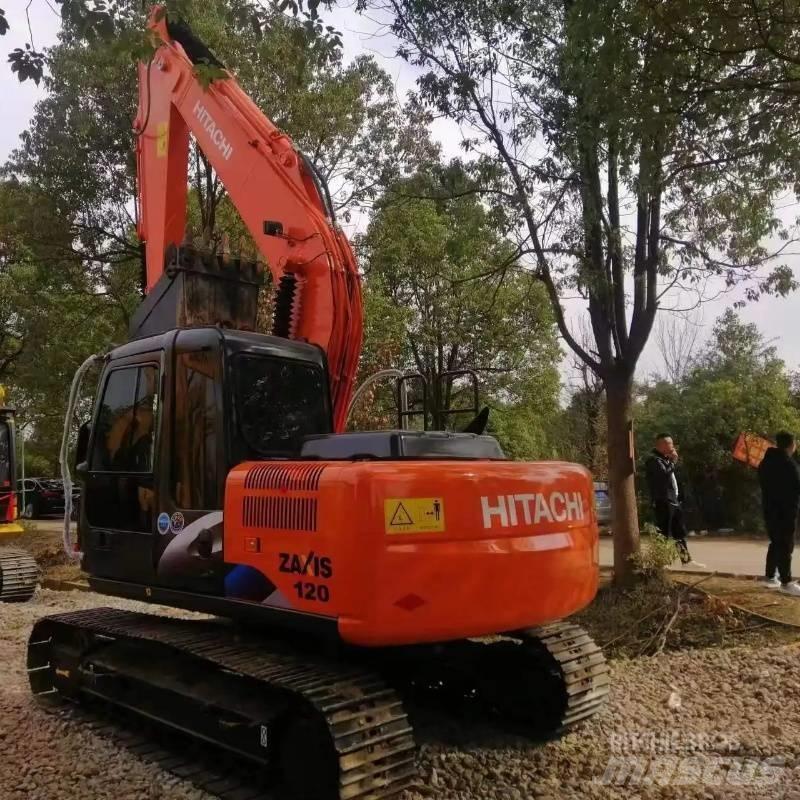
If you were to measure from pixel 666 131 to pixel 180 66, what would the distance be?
3764 mm

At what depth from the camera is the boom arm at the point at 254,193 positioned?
17.6 feet

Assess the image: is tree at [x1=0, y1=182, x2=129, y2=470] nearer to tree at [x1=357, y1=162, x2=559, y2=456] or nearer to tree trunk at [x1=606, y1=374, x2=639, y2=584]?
tree at [x1=357, y1=162, x2=559, y2=456]

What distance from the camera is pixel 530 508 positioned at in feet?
13.1

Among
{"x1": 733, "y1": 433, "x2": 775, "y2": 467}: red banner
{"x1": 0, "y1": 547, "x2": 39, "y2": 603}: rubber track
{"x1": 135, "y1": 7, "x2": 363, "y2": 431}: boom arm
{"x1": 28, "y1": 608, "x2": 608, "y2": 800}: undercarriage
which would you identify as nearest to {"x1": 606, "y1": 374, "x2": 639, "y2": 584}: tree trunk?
{"x1": 28, "y1": 608, "x2": 608, "y2": 800}: undercarriage

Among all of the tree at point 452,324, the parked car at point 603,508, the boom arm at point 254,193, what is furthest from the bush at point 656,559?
the parked car at point 603,508

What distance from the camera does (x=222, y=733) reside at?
418 centimetres

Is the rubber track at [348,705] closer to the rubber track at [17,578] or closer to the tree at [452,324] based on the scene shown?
the rubber track at [17,578]

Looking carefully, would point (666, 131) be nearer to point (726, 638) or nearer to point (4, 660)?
point (726, 638)

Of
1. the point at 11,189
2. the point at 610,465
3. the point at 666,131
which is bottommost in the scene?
the point at 610,465

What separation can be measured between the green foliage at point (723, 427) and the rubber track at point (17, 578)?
13930 mm

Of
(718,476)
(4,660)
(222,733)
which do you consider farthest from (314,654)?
(718,476)

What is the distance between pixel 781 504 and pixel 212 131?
677cm

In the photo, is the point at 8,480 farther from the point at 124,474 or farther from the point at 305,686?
the point at 305,686

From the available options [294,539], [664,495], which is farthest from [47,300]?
[294,539]
